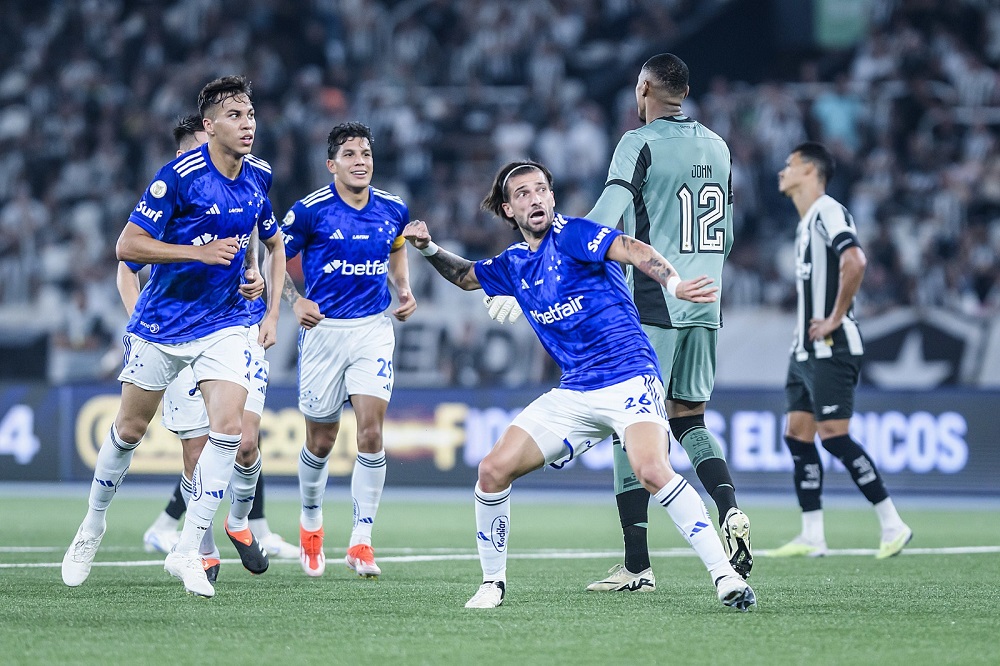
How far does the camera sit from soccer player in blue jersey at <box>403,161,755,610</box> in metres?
6.18

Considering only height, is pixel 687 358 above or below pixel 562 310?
below

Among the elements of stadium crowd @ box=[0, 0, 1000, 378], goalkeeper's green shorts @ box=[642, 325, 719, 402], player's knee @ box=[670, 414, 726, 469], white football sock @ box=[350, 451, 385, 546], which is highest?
stadium crowd @ box=[0, 0, 1000, 378]

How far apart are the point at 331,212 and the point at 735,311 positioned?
9380 millimetres

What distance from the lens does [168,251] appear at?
22.9 ft

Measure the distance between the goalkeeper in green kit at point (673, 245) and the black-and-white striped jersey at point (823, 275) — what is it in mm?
2374

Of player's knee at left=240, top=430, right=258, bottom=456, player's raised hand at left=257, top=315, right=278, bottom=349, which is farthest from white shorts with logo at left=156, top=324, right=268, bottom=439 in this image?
player's raised hand at left=257, top=315, right=278, bottom=349

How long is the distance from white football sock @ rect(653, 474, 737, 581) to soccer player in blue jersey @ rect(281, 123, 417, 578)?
2764mm

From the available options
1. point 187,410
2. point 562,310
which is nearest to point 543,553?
point 187,410

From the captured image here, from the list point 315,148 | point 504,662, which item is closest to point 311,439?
point 504,662

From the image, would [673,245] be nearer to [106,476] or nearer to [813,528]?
[813,528]

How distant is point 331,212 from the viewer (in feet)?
28.3

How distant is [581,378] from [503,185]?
3.44 ft

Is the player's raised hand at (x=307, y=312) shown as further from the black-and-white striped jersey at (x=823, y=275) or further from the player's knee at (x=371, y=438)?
the black-and-white striped jersey at (x=823, y=275)

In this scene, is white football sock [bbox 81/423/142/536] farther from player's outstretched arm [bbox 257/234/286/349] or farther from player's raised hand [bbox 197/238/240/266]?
player's raised hand [bbox 197/238/240/266]
